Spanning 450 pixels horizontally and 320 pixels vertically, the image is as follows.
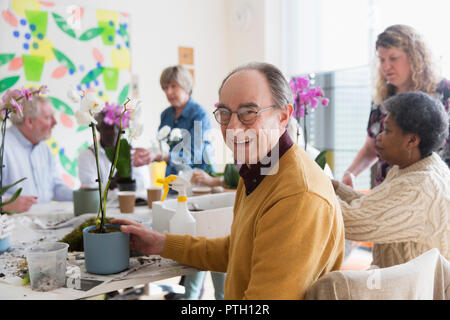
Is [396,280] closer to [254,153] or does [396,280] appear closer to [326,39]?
[254,153]

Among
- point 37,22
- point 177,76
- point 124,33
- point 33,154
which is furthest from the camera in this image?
point 124,33

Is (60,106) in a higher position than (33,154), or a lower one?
higher

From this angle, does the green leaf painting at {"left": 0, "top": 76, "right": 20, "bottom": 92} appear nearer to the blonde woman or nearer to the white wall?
the white wall

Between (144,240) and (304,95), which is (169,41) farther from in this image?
(144,240)

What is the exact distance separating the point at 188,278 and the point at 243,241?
1619 mm

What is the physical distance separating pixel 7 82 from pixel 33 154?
4.39 feet

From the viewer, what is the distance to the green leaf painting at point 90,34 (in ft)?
12.1

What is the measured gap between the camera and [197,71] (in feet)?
14.4

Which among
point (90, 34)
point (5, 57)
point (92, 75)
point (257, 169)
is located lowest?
point (257, 169)

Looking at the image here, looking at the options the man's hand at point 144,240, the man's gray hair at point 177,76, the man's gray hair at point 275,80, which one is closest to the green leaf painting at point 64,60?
the man's gray hair at point 177,76

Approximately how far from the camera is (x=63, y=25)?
3.56m

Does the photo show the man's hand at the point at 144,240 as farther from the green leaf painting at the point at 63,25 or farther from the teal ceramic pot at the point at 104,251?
the green leaf painting at the point at 63,25

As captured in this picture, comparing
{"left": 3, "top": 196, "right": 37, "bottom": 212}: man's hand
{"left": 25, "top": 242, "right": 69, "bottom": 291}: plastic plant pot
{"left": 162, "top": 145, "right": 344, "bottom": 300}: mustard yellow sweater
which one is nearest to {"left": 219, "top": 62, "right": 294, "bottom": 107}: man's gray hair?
{"left": 162, "top": 145, "right": 344, "bottom": 300}: mustard yellow sweater

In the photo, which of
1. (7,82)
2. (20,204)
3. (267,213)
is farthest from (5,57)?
(267,213)
